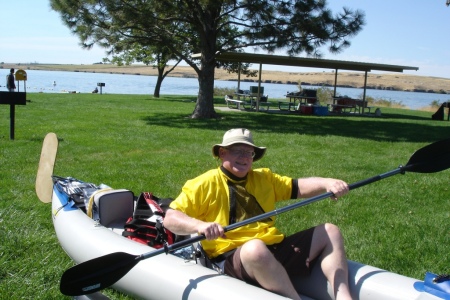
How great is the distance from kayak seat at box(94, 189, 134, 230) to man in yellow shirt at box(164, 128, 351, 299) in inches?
43.1

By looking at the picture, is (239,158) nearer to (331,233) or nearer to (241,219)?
(241,219)

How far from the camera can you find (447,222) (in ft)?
16.6

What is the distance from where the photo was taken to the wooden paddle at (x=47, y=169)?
452cm

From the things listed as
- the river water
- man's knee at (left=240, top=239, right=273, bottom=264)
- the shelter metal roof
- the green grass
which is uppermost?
the shelter metal roof

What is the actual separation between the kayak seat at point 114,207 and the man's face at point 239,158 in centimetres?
130

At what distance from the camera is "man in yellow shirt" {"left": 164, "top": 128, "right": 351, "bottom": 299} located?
282 cm

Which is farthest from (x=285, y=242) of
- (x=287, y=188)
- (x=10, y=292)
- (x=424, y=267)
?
(x=10, y=292)

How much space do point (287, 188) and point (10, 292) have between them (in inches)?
74.1

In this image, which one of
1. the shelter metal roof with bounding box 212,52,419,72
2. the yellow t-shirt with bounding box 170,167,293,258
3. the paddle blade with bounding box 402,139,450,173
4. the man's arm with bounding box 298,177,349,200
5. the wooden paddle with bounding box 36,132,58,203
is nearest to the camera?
the yellow t-shirt with bounding box 170,167,293,258

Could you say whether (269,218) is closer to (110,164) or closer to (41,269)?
(41,269)

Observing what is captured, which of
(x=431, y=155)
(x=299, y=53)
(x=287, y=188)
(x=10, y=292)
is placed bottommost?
(x=10, y=292)

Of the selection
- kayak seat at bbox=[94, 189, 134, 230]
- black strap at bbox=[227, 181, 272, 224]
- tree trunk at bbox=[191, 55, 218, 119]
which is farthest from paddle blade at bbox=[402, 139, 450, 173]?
tree trunk at bbox=[191, 55, 218, 119]

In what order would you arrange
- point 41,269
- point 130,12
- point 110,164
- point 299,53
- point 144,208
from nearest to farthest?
point 41,269 < point 144,208 < point 110,164 < point 130,12 < point 299,53

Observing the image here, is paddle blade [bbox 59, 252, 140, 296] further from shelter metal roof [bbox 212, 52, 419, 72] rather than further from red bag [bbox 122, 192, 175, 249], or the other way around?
shelter metal roof [bbox 212, 52, 419, 72]
